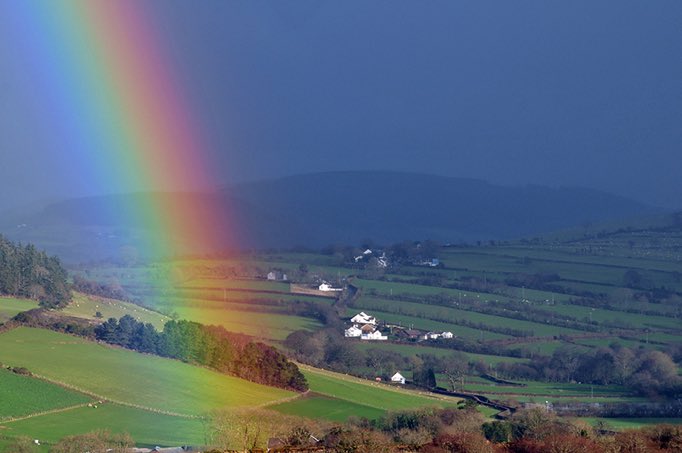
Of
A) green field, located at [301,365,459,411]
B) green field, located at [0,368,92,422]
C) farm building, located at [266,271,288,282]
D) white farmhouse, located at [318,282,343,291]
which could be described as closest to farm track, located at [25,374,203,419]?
green field, located at [0,368,92,422]

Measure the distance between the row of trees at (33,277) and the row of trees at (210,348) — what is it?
22.0ft

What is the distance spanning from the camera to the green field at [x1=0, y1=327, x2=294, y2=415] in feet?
94.5

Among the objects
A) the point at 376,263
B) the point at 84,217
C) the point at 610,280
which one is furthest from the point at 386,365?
the point at 84,217

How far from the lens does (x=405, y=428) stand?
25406mm

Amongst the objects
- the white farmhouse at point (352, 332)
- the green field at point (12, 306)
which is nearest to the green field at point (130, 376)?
the green field at point (12, 306)

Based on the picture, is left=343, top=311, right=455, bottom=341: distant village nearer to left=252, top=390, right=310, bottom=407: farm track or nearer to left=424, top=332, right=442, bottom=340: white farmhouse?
left=424, top=332, right=442, bottom=340: white farmhouse

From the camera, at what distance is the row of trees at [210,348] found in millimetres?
32750

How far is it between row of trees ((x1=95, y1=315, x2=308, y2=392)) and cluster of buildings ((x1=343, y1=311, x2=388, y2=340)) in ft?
19.6

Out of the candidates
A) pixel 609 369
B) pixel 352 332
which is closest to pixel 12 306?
pixel 352 332

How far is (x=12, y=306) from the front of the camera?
41.4 metres

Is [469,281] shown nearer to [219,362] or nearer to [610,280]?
[610,280]

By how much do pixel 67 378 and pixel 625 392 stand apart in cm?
1607

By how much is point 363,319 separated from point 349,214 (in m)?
59.2

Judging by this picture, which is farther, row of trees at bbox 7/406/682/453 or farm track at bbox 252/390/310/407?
farm track at bbox 252/390/310/407
